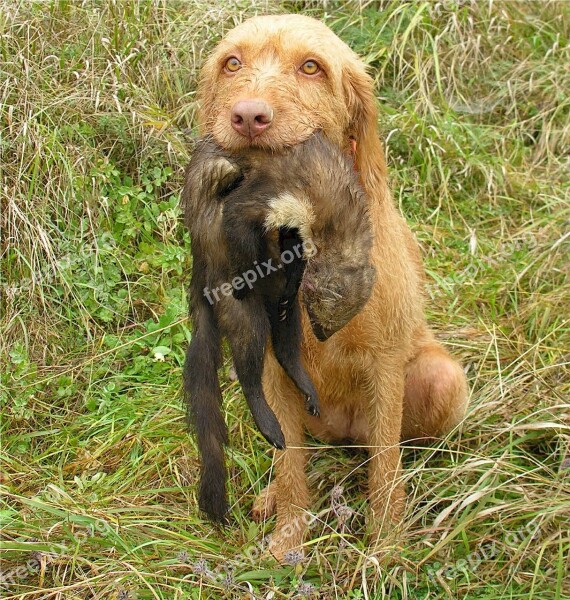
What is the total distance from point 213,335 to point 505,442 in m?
1.61

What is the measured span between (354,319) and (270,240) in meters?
0.68

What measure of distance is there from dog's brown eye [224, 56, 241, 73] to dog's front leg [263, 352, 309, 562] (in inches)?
52.7

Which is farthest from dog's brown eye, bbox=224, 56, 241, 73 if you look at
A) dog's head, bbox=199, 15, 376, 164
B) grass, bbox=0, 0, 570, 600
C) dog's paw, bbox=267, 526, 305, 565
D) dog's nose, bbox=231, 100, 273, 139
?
dog's paw, bbox=267, 526, 305, 565

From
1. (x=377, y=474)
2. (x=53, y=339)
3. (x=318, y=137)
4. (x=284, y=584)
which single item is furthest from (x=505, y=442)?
(x=53, y=339)

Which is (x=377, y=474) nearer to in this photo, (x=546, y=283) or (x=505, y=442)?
(x=505, y=442)

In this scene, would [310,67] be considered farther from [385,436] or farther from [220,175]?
[385,436]

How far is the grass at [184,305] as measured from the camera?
3.29m

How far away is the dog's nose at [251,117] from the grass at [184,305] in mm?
1669

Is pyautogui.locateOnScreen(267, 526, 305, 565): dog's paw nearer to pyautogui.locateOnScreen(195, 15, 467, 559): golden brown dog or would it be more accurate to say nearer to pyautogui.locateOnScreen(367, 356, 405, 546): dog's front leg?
pyautogui.locateOnScreen(195, 15, 467, 559): golden brown dog

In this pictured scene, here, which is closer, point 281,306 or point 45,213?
point 281,306

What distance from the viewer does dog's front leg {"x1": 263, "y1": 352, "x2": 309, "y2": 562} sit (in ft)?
12.1

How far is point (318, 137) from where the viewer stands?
9.32ft

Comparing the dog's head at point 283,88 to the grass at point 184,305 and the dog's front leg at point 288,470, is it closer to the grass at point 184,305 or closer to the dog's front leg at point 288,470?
the dog's front leg at point 288,470

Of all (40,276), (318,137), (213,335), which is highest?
(318,137)
